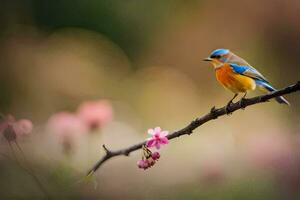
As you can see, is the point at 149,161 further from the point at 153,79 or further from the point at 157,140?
the point at 153,79

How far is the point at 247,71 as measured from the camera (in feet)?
2.23

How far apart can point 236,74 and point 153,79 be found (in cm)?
210

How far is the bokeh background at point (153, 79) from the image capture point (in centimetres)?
202

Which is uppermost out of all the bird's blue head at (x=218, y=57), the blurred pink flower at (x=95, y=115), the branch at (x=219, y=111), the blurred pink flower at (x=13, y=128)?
the blurred pink flower at (x=95, y=115)

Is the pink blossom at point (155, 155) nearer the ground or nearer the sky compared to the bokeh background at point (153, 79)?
nearer the ground

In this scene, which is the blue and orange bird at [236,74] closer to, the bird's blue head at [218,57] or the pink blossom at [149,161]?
the bird's blue head at [218,57]

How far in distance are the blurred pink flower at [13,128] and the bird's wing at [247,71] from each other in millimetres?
212

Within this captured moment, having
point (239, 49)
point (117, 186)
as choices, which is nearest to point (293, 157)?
point (117, 186)

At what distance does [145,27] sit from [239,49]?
1.32 feet

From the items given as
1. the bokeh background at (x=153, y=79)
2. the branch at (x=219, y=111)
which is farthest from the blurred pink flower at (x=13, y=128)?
the bokeh background at (x=153, y=79)

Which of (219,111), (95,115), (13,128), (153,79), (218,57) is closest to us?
(219,111)

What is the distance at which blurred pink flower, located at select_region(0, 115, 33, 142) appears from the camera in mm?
572

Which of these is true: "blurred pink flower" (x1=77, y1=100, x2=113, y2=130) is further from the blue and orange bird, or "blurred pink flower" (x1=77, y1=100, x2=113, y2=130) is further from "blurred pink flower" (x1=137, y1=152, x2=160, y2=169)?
"blurred pink flower" (x1=137, y1=152, x2=160, y2=169)

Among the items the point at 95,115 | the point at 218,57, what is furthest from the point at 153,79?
the point at 218,57
